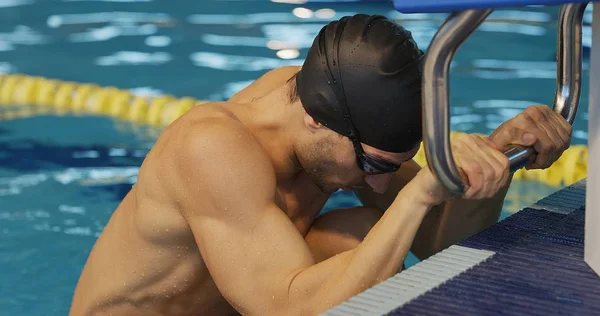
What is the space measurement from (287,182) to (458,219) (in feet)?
2.01

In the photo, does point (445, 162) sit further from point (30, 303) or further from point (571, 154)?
point (571, 154)

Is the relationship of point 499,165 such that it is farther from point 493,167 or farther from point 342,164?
point 342,164

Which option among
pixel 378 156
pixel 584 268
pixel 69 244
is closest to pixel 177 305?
pixel 378 156

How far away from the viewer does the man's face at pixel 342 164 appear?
7.52 feet

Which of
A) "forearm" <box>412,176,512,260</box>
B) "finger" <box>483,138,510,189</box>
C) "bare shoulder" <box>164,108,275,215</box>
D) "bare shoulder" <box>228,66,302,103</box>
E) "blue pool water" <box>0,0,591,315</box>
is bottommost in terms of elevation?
"blue pool water" <box>0,0,591,315</box>

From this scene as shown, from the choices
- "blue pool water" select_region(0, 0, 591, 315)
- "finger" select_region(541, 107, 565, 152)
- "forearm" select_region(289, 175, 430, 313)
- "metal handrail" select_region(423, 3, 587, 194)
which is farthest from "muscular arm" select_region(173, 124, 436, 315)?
"blue pool water" select_region(0, 0, 591, 315)

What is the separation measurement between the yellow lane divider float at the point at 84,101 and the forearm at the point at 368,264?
12.9 feet

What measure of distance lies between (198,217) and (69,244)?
8.25 ft

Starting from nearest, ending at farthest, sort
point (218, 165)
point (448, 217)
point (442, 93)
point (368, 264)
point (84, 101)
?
point (442, 93)
point (368, 264)
point (218, 165)
point (448, 217)
point (84, 101)

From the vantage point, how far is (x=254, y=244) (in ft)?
6.88

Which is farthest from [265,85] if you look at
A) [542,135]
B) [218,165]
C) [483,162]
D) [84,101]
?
[84,101]

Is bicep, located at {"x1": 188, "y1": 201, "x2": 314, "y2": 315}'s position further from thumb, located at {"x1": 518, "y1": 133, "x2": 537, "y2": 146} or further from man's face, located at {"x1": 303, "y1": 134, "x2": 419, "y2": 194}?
thumb, located at {"x1": 518, "y1": 133, "x2": 537, "y2": 146}

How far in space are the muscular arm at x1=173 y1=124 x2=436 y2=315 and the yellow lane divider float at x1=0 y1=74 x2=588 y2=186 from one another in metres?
3.78

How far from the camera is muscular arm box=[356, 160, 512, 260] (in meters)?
2.83
